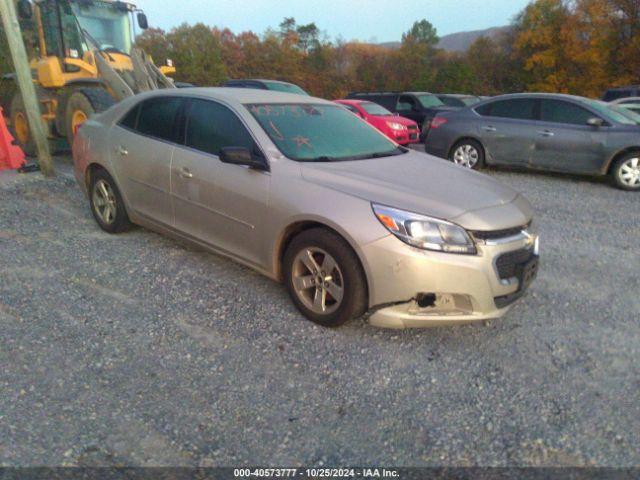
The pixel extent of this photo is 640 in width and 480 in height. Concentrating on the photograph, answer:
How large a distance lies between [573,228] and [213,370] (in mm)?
4706

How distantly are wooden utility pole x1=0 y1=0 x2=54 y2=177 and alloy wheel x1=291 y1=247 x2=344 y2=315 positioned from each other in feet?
19.6

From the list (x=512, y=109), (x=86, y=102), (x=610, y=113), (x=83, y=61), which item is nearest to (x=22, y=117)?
(x=83, y=61)

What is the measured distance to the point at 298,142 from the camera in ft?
12.0

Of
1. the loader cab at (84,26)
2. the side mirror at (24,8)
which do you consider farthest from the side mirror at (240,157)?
the loader cab at (84,26)

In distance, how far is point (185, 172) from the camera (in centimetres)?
395

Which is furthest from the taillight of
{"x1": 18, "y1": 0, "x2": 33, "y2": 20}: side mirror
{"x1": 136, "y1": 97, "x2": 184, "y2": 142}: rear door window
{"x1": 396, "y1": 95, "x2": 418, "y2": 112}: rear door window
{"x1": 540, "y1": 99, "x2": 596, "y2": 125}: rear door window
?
{"x1": 18, "y1": 0, "x2": 33, "y2": 20}: side mirror

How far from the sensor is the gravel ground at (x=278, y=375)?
2270mm

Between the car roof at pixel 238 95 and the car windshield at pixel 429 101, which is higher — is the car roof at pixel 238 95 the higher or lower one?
the higher one

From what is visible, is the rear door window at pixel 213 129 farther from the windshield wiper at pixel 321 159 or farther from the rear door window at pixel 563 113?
the rear door window at pixel 563 113

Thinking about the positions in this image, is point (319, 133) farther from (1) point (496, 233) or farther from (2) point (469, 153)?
(2) point (469, 153)

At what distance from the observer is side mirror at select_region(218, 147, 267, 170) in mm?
3402

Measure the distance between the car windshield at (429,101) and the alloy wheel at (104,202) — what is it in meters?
12.2

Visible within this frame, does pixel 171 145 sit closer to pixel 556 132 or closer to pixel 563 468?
pixel 563 468

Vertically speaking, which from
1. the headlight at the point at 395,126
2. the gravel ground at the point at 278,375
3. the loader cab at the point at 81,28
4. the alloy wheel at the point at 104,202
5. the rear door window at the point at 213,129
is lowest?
the gravel ground at the point at 278,375
